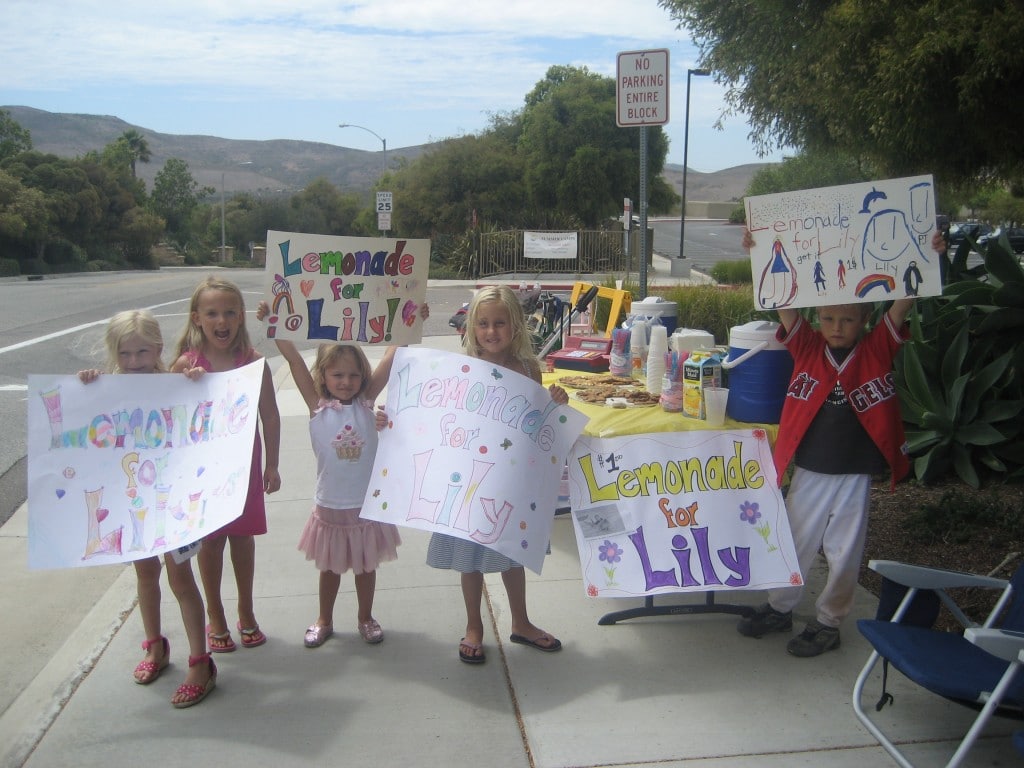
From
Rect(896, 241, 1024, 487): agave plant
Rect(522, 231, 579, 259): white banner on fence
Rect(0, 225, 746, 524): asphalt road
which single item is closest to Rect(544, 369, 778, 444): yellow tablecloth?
Rect(896, 241, 1024, 487): agave plant

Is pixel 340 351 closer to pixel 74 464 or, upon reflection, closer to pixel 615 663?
pixel 74 464

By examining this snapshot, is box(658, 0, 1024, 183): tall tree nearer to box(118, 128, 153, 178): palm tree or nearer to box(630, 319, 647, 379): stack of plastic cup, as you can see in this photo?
box(630, 319, 647, 379): stack of plastic cup

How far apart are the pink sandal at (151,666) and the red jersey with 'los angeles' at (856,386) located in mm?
2643

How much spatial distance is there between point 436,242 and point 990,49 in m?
31.4

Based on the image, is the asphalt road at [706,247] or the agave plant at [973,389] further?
the asphalt road at [706,247]

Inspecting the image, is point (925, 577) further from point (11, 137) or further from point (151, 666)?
point (11, 137)

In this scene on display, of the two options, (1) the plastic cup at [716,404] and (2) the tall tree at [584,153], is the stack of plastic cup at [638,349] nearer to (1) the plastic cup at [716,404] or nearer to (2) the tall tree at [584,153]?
(1) the plastic cup at [716,404]

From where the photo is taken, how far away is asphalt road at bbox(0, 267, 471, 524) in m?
A: 7.88

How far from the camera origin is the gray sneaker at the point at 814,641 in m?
3.74

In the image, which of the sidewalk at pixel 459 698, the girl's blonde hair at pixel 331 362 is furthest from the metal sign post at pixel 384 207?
the sidewalk at pixel 459 698

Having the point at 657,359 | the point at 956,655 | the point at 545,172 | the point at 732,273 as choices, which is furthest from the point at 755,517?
the point at 545,172

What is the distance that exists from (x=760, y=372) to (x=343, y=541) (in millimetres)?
1993

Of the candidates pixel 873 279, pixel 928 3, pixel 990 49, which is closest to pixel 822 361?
pixel 873 279

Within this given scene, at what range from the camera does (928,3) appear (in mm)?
4258
